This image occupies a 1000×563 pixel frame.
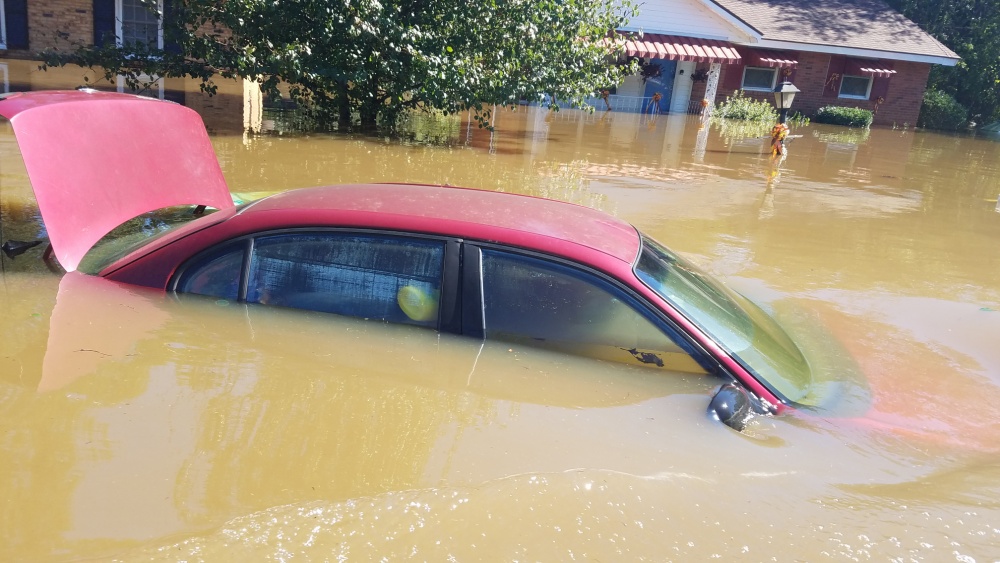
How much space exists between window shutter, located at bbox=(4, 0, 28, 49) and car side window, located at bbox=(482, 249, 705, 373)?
22.1 metres

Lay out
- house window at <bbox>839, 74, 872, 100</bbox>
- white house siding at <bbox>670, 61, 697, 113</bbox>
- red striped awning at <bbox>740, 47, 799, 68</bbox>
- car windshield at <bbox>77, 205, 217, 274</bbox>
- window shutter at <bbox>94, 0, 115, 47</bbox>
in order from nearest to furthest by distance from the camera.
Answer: car windshield at <bbox>77, 205, 217, 274</bbox>
window shutter at <bbox>94, 0, 115, 47</bbox>
red striped awning at <bbox>740, 47, 799, 68</bbox>
white house siding at <bbox>670, 61, 697, 113</bbox>
house window at <bbox>839, 74, 872, 100</bbox>

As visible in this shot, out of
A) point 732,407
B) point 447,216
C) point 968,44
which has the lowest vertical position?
point 732,407

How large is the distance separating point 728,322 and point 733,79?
27.7m

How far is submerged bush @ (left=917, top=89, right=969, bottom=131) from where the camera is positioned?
29922 mm

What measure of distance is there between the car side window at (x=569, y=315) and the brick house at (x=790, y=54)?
77.1ft

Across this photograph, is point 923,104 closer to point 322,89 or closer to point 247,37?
point 322,89

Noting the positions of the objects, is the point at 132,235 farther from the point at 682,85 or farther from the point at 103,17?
the point at 682,85

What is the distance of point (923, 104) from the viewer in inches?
1201

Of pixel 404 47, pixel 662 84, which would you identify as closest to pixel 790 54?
pixel 662 84

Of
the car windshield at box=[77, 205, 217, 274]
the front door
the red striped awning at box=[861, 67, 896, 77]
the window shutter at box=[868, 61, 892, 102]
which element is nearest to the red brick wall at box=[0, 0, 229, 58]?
the front door

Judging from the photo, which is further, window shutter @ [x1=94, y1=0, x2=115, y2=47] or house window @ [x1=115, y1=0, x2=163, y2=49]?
window shutter @ [x1=94, y1=0, x2=115, y2=47]

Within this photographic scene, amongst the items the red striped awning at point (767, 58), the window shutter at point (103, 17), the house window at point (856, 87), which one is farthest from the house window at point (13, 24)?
the house window at point (856, 87)

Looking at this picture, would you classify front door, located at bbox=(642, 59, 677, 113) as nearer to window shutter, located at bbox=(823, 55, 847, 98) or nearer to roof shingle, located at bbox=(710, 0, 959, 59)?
roof shingle, located at bbox=(710, 0, 959, 59)

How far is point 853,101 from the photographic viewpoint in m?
30.0
